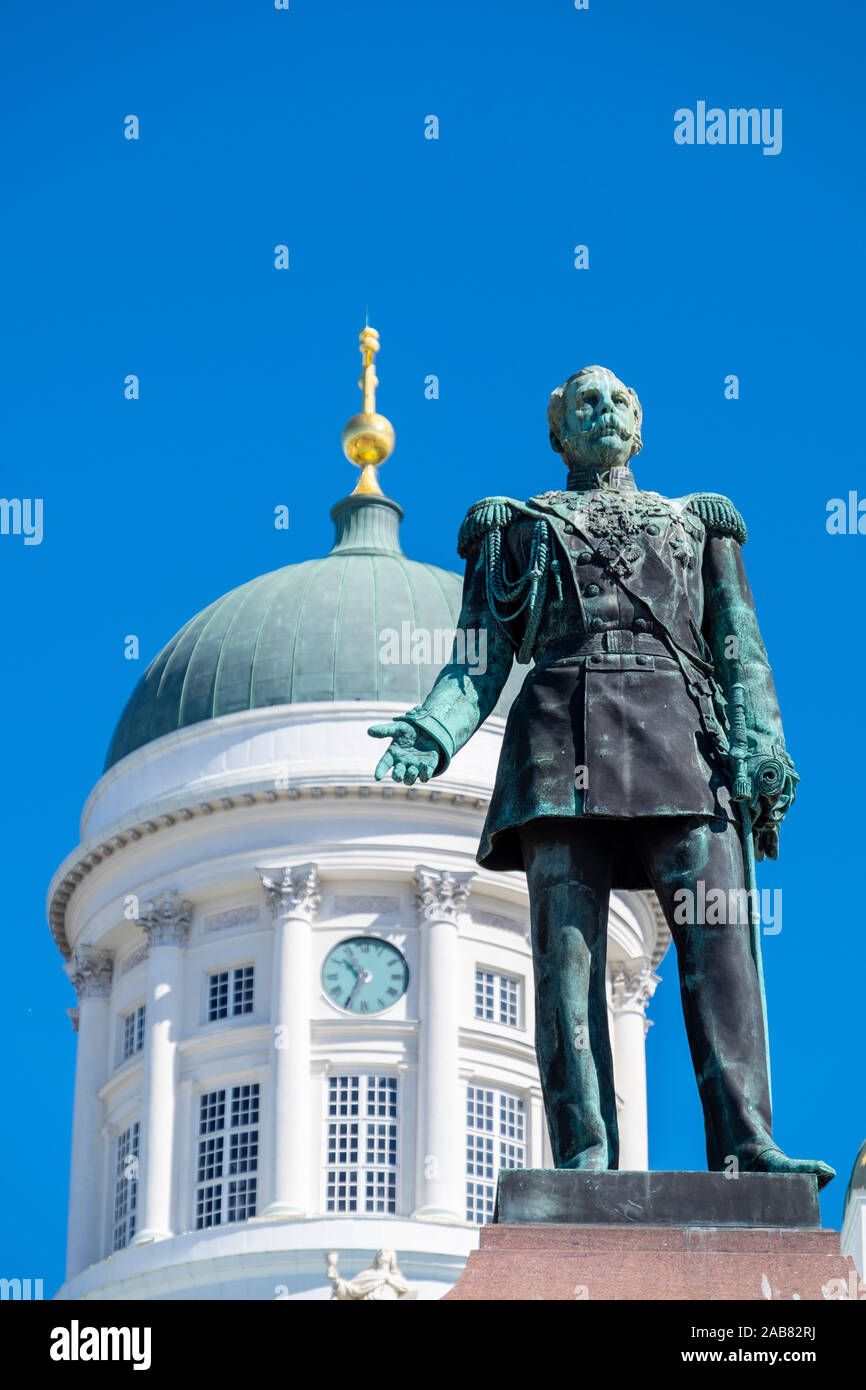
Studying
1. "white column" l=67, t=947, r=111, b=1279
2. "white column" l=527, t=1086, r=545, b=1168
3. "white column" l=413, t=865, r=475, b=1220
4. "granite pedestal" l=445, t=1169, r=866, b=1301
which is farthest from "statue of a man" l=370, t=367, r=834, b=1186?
"white column" l=67, t=947, r=111, b=1279

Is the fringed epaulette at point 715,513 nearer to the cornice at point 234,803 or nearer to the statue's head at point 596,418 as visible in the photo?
the statue's head at point 596,418

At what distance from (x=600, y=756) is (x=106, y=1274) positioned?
68.9 metres

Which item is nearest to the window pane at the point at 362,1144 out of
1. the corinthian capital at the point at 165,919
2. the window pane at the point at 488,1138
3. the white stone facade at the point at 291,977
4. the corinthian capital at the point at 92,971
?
the white stone facade at the point at 291,977

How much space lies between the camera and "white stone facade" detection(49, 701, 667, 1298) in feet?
258

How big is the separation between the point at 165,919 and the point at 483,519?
69.1 m

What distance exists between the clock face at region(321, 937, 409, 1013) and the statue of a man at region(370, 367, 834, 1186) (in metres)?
68.9

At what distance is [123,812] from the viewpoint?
83938 millimetres

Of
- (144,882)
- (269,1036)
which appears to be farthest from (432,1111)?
(144,882)

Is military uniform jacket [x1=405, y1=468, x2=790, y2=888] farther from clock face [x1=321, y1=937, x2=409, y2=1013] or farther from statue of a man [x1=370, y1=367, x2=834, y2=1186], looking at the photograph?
clock face [x1=321, y1=937, x2=409, y2=1013]

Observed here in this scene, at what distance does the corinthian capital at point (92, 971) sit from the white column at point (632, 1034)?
13666mm

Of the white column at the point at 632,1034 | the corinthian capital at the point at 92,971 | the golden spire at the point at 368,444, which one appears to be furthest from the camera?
the golden spire at the point at 368,444

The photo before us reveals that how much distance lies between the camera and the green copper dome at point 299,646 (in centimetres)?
8412

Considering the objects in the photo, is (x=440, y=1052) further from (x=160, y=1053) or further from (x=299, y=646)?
(x=299, y=646)
